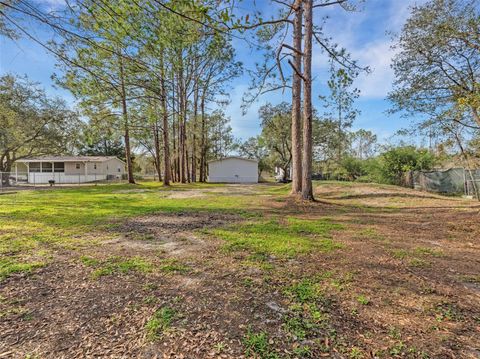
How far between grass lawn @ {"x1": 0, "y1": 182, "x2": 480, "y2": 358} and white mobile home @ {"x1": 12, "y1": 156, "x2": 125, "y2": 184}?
24514 mm

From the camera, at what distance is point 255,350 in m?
1.57

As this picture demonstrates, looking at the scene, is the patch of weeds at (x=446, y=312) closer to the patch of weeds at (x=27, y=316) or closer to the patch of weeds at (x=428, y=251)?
the patch of weeds at (x=428, y=251)

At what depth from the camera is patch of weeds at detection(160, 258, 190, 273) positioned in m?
2.81

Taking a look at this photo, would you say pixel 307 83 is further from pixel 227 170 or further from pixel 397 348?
pixel 227 170

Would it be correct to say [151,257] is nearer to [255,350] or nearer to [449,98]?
[255,350]

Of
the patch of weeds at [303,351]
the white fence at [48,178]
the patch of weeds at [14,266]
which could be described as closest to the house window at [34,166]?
the white fence at [48,178]

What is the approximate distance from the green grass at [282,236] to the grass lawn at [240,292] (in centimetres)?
3

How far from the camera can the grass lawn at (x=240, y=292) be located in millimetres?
1633

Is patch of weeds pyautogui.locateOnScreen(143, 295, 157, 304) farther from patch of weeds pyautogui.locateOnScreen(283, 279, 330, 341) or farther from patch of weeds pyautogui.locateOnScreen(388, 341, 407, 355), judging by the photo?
patch of weeds pyautogui.locateOnScreen(388, 341, 407, 355)

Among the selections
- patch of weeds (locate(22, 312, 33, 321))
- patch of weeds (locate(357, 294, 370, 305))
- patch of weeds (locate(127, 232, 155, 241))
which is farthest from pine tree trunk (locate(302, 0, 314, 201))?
patch of weeds (locate(22, 312, 33, 321))

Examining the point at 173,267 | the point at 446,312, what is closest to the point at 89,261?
the point at 173,267

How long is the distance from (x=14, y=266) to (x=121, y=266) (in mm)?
1214

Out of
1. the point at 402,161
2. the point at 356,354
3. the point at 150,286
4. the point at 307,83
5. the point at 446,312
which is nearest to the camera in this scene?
the point at 356,354

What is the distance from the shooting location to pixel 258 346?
5.25ft
